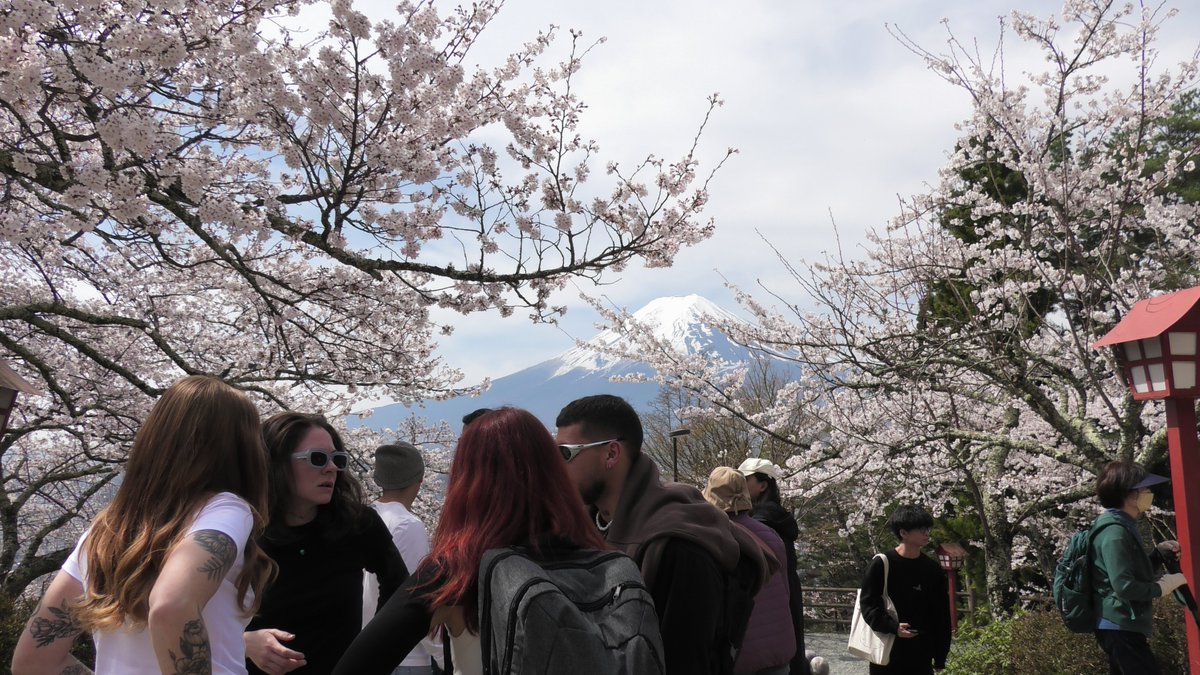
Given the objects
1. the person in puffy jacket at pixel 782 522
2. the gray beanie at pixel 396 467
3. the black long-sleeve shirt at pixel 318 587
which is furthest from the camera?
the person in puffy jacket at pixel 782 522

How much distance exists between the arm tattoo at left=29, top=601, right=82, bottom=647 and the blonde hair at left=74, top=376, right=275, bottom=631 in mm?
100

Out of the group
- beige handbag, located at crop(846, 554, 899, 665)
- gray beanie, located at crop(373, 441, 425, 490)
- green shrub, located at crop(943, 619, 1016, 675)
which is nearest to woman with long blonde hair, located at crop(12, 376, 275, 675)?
gray beanie, located at crop(373, 441, 425, 490)

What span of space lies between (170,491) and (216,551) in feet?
0.73

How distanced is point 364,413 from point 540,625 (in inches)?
464

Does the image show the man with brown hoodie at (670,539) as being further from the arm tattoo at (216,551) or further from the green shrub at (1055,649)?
the green shrub at (1055,649)

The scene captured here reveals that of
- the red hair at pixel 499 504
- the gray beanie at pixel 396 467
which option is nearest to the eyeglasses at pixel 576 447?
the red hair at pixel 499 504

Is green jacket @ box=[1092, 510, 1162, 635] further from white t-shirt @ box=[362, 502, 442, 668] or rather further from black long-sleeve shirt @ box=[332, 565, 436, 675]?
black long-sleeve shirt @ box=[332, 565, 436, 675]

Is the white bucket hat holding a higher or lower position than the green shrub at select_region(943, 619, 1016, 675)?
higher

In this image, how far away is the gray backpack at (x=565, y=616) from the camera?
176 cm

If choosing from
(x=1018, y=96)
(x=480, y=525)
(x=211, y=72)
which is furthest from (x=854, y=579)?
(x=480, y=525)

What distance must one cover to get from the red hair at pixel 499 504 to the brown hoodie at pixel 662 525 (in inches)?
11.8

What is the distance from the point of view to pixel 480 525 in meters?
1.95

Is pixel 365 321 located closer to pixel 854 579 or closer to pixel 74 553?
pixel 74 553

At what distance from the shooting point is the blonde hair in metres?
1.96
